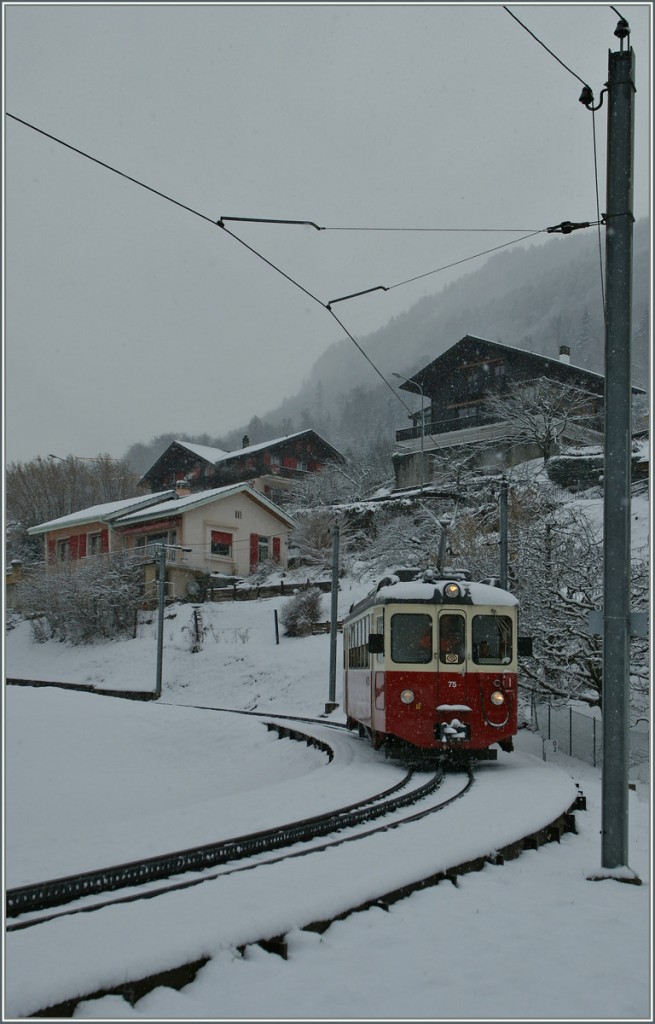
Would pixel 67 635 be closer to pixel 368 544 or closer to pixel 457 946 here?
pixel 368 544

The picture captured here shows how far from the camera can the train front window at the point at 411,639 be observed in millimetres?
13453

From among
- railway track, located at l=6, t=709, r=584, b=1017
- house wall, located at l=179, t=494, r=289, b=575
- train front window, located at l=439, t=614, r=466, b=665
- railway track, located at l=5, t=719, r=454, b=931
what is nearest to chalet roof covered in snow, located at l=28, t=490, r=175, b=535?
house wall, located at l=179, t=494, r=289, b=575

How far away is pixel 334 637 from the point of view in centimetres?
2709

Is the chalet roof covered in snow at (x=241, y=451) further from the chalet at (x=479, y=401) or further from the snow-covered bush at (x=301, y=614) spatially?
the snow-covered bush at (x=301, y=614)

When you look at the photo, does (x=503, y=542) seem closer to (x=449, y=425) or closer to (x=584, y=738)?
(x=584, y=738)

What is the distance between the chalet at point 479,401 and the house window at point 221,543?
10001 millimetres

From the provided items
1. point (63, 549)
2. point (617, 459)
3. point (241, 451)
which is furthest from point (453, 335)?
point (617, 459)

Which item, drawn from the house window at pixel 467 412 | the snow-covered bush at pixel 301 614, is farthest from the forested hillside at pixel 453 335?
the snow-covered bush at pixel 301 614

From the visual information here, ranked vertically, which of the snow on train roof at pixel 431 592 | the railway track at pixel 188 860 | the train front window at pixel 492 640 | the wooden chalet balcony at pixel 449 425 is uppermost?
the wooden chalet balcony at pixel 449 425

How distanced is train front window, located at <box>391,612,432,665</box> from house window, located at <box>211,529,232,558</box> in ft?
113

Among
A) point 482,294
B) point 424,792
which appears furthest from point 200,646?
point 482,294

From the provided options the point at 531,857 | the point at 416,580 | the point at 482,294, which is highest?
the point at 482,294

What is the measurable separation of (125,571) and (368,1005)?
43.2m

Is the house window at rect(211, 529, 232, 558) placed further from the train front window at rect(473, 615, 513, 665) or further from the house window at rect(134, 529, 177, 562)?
the train front window at rect(473, 615, 513, 665)
